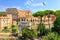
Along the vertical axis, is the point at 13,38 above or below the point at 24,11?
below

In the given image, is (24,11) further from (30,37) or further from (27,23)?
(30,37)

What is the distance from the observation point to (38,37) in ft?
91.1

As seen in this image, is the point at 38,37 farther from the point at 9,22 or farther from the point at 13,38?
the point at 9,22

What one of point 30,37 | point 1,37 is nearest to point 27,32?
point 30,37

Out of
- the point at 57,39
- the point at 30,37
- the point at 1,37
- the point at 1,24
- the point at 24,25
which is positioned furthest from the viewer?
the point at 1,24

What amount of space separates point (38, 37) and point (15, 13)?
1530 centimetres

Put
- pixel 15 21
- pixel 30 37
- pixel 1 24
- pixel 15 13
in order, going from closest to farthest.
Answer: pixel 30 37 < pixel 1 24 < pixel 15 21 < pixel 15 13

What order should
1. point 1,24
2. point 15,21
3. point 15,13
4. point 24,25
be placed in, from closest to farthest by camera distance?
point 24,25, point 1,24, point 15,21, point 15,13

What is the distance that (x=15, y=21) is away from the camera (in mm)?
39156

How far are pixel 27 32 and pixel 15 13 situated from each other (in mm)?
15551

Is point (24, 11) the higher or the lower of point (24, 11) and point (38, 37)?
the higher

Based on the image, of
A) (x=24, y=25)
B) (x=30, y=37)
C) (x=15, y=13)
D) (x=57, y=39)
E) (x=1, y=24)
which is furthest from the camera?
(x=15, y=13)

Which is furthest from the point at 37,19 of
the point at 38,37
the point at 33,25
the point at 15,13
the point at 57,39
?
the point at 57,39

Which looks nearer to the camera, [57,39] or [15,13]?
[57,39]
